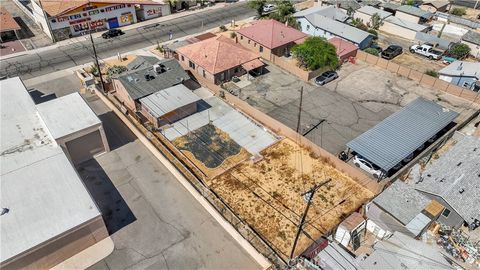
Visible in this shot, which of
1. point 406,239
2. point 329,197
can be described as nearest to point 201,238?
point 329,197

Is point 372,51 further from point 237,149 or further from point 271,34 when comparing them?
point 237,149

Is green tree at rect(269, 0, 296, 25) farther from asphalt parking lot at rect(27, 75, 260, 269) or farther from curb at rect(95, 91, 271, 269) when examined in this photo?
asphalt parking lot at rect(27, 75, 260, 269)

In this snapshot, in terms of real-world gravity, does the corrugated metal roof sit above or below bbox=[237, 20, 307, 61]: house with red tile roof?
below

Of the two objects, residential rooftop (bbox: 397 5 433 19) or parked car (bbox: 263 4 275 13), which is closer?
residential rooftop (bbox: 397 5 433 19)

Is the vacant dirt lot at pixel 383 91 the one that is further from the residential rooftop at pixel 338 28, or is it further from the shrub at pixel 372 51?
the residential rooftop at pixel 338 28

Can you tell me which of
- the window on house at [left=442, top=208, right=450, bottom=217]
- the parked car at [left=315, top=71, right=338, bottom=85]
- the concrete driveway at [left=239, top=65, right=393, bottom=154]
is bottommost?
the window on house at [left=442, top=208, right=450, bottom=217]

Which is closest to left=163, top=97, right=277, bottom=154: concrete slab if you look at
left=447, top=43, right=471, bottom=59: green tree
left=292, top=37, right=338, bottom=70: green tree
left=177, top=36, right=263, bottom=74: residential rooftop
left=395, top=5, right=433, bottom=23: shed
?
left=177, top=36, right=263, bottom=74: residential rooftop
